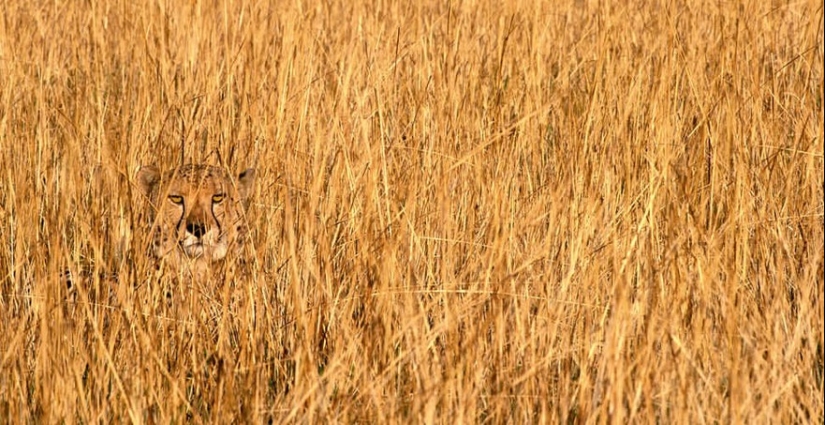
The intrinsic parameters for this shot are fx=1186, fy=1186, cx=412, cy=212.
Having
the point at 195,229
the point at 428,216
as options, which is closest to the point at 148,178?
the point at 195,229

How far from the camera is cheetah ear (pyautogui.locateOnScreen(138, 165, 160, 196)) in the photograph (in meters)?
2.89

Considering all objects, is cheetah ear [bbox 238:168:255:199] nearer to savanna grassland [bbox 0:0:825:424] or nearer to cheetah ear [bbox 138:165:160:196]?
savanna grassland [bbox 0:0:825:424]

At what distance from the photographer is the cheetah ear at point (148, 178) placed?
2895mm

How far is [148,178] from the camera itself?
9.61 ft

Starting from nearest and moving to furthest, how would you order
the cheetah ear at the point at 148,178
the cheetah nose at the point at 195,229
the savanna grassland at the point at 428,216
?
the savanna grassland at the point at 428,216 → the cheetah ear at the point at 148,178 → the cheetah nose at the point at 195,229

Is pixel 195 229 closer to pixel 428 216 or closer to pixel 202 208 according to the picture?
pixel 202 208

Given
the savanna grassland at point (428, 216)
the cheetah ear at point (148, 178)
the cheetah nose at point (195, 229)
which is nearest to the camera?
the savanna grassland at point (428, 216)

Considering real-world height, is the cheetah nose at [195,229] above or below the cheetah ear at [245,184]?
below

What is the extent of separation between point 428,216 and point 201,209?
2.32 ft

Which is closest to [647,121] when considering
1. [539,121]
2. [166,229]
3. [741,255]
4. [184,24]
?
[539,121]

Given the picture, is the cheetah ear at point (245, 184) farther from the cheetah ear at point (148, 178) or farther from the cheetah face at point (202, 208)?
the cheetah ear at point (148, 178)

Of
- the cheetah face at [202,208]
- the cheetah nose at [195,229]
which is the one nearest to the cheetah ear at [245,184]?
the cheetah face at [202,208]

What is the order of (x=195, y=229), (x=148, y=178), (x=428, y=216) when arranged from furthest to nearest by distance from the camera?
(x=195, y=229)
(x=148, y=178)
(x=428, y=216)

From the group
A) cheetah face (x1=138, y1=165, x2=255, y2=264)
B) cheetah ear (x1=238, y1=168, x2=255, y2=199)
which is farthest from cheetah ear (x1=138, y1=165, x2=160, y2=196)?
cheetah ear (x1=238, y1=168, x2=255, y2=199)
